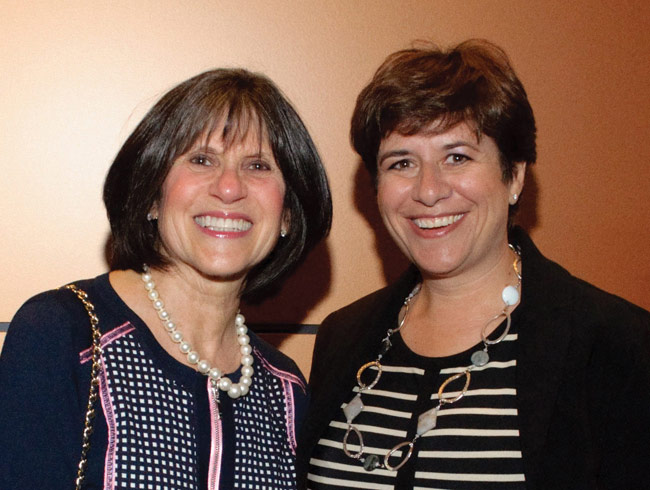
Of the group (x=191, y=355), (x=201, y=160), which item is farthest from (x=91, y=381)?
(x=201, y=160)

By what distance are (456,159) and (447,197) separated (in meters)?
0.10

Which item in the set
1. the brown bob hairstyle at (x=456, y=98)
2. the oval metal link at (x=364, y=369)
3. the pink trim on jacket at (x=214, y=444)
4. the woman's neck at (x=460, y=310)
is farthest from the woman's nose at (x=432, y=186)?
the pink trim on jacket at (x=214, y=444)

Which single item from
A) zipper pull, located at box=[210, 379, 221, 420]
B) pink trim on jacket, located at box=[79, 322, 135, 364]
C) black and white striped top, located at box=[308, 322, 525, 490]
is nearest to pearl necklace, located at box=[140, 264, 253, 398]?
zipper pull, located at box=[210, 379, 221, 420]

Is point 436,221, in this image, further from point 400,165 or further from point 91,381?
point 91,381

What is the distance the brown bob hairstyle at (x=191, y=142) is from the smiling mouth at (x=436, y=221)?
286 mm

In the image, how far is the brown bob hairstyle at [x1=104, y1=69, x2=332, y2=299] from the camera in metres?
1.82

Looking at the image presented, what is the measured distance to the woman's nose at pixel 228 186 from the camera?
71.0 inches

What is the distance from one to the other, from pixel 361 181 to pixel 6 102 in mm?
1125

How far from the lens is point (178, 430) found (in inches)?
66.9

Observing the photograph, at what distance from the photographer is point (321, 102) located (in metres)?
2.51

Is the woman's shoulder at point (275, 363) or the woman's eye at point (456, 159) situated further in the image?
the woman's shoulder at point (275, 363)

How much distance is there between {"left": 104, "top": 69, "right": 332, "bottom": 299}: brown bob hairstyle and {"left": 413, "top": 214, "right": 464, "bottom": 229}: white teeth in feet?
0.94

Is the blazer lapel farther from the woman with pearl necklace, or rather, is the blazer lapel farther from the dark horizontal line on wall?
the dark horizontal line on wall

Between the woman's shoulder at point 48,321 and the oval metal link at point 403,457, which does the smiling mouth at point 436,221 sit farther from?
the woman's shoulder at point 48,321
